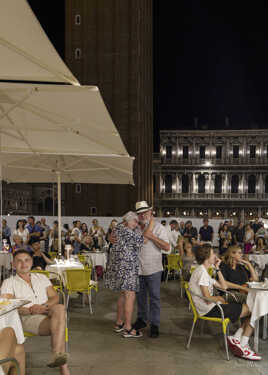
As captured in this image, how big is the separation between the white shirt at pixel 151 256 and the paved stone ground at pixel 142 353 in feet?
3.02

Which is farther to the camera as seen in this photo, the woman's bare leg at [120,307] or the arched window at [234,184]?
the arched window at [234,184]

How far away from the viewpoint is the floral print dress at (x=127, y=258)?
5.03 m

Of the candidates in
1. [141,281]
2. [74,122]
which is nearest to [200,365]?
[141,281]

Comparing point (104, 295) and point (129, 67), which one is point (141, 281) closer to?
point (104, 295)

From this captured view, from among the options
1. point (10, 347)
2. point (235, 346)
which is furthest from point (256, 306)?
point (10, 347)

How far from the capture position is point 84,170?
895 cm

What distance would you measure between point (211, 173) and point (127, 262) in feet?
137

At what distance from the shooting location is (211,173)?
4575 cm

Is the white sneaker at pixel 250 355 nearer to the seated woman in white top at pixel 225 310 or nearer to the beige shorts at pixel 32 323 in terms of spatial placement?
the seated woman in white top at pixel 225 310

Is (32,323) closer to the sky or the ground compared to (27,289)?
closer to the ground

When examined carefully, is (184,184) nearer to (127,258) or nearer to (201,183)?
(201,183)

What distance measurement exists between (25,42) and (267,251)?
908cm

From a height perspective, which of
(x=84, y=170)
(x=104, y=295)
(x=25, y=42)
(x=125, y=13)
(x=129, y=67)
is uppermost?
(x=125, y=13)

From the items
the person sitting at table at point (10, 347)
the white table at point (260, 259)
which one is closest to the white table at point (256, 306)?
the person sitting at table at point (10, 347)
